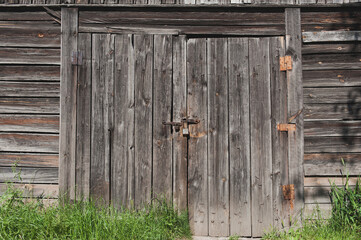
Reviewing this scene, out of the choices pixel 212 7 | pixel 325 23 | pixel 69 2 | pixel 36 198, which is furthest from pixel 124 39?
pixel 325 23

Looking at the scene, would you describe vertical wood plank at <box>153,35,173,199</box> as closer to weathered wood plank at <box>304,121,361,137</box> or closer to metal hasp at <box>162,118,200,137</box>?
metal hasp at <box>162,118,200,137</box>

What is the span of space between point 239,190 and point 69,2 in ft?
9.88

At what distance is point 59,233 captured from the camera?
2832 mm

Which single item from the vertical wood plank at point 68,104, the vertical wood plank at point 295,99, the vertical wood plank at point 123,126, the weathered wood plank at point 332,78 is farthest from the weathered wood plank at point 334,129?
the vertical wood plank at point 68,104

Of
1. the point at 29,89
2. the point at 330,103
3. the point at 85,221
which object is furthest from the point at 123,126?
the point at 330,103

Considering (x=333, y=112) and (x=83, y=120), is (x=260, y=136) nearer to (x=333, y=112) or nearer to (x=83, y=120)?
(x=333, y=112)

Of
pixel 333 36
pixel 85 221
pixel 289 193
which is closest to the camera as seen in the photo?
pixel 85 221

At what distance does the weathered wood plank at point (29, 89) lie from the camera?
3.39m

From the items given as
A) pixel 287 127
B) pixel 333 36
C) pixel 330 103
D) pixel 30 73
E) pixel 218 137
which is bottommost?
pixel 218 137

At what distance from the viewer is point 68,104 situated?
3340mm

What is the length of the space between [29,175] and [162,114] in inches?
68.5

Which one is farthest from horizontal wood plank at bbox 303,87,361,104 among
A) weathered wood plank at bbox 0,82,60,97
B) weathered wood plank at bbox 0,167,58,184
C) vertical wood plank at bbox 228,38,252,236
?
weathered wood plank at bbox 0,167,58,184

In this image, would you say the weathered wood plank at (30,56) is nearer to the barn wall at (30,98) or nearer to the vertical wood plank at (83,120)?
the barn wall at (30,98)

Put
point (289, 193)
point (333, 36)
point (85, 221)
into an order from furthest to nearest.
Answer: point (333, 36)
point (289, 193)
point (85, 221)
